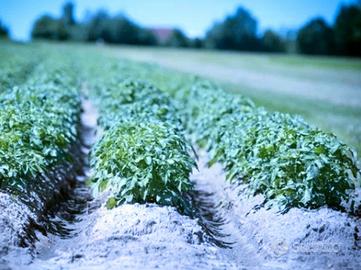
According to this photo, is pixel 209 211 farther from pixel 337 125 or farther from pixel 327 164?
pixel 337 125

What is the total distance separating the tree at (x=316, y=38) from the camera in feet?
214

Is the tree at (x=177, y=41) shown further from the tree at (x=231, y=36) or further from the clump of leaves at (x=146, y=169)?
the clump of leaves at (x=146, y=169)

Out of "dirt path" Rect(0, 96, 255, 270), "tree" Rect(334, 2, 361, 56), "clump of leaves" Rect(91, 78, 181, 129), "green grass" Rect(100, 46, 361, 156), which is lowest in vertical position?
"dirt path" Rect(0, 96, 255, 270)

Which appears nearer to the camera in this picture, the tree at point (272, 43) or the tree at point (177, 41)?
the tree at point (272, 43)

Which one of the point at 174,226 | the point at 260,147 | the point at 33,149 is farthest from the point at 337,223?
the point at 33,149

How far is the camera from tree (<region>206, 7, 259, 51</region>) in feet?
242

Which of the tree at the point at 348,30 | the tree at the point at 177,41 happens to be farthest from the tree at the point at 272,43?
the tree at the point at 177,41

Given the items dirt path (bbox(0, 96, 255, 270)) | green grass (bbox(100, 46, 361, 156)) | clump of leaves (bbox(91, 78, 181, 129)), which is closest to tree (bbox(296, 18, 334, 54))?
green grass (bbox(100, 46, 361, 156))

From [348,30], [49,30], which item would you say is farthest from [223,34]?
[49,30]

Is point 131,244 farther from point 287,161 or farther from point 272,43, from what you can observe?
point 272,43

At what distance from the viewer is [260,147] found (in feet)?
19.7

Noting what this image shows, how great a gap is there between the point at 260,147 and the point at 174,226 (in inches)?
61.3

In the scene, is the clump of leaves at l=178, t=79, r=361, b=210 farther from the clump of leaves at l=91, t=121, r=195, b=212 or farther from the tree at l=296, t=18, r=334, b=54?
the tree at l=296, t=18, r=334, b=54

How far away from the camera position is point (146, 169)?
5.43 meters
